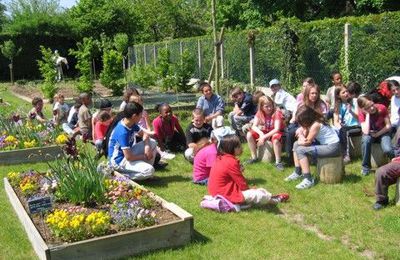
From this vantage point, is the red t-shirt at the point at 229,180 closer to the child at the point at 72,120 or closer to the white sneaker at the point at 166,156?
the white sneaker at the point at 166,156

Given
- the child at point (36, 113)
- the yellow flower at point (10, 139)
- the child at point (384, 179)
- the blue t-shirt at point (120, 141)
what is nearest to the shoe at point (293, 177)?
the child at point (384, 179)

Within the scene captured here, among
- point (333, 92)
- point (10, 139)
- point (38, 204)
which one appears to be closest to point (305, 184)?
point (333, 92)

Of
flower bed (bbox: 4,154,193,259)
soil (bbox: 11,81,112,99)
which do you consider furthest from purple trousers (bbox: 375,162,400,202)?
soil (bbox: 11,81,112,99)

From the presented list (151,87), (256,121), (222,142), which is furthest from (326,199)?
(151,87)

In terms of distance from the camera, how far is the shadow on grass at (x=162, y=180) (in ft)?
26.1

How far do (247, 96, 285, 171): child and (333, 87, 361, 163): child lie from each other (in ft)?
3.23

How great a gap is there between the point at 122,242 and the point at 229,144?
2009mm

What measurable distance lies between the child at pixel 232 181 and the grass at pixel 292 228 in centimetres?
16

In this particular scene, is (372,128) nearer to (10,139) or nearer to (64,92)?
(10,139)

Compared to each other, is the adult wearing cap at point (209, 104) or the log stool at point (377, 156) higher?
the adult wearing cap at point (209, 104)

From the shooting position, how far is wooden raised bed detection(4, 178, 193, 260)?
4922 millimetres

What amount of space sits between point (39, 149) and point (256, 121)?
4.08 m

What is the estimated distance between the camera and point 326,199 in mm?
6773

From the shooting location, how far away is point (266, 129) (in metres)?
8.80
